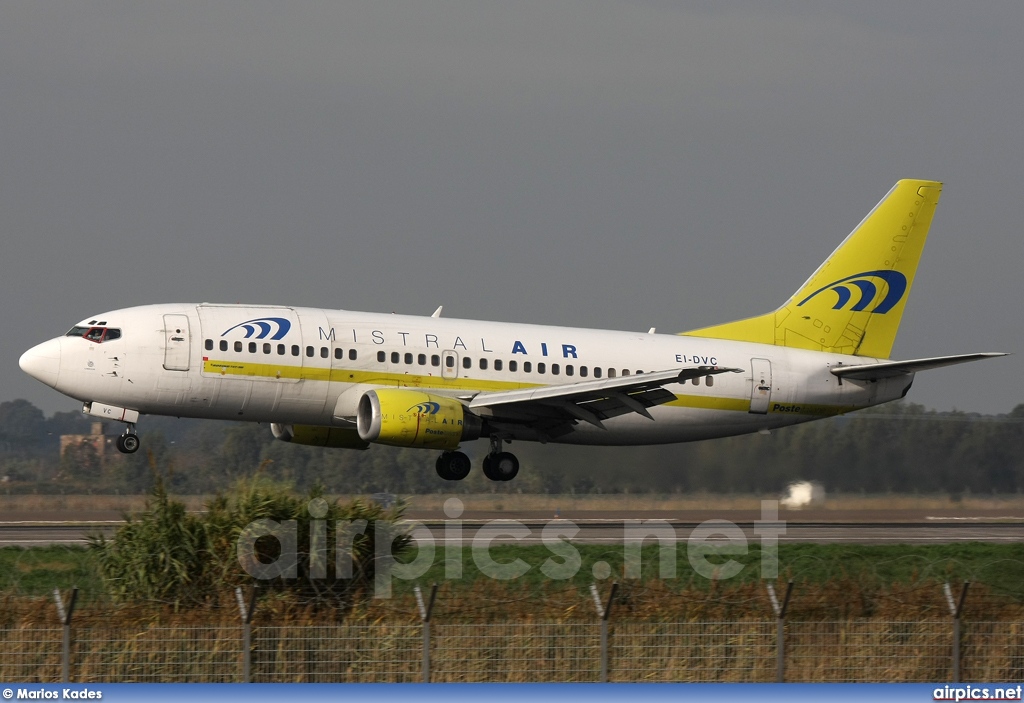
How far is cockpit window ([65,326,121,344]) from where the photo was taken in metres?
34.2

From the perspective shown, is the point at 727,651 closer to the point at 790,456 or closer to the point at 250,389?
the point at 250,389

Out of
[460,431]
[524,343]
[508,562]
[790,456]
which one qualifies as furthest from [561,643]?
[790,456]

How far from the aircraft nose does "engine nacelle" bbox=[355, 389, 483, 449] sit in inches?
291

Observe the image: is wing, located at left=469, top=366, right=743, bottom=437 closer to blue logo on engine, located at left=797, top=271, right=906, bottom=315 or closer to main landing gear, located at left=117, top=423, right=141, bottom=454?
blue logo on engine, located at left=797, top=271, right=906, bottom=315

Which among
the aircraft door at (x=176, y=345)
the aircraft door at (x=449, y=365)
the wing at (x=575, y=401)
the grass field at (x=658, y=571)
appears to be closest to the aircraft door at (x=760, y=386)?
the wing at (x=575, y=401)

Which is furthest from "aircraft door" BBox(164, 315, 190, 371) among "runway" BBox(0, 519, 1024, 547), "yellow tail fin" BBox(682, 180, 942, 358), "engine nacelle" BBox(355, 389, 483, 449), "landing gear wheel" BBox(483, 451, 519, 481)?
"yellow tail fin" BBox(682, 180, 942, 358)

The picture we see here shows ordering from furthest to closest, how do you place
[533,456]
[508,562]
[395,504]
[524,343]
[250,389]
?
[533,456] → [524,343] → [250,389] → [508,562] → [395,504]

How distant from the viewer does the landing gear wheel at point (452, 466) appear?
3788 cm

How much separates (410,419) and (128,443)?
7.39 m

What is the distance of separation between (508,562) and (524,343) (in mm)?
9424

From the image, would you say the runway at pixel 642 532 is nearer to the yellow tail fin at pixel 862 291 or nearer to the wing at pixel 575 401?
the wing at pixel 575 401

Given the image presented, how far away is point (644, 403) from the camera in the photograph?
36062 millimetres

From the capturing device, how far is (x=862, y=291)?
42.9 m

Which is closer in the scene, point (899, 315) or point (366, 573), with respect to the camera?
point (366, 573)
